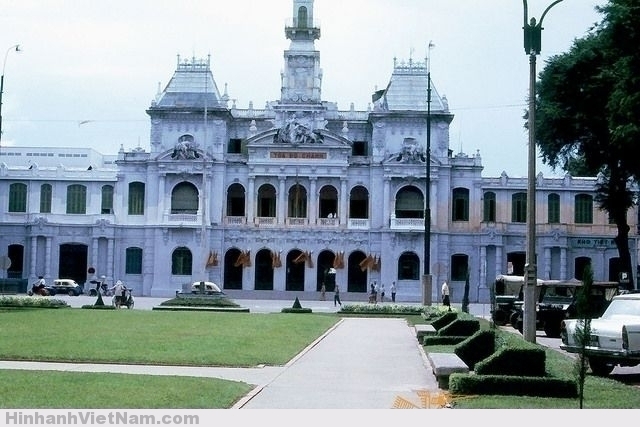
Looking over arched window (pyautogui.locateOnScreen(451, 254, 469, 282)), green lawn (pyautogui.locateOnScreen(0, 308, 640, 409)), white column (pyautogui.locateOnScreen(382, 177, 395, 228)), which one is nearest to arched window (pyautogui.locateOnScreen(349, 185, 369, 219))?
white column (pyautogui.locateOnScreen(382, 177, 395, 228))

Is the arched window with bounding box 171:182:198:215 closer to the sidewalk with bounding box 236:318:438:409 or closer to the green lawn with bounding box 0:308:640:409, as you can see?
the green lawn with bounding box 0:308:640:409

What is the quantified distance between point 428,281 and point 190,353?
99.2 feet

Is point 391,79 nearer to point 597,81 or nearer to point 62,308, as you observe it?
point 597,81

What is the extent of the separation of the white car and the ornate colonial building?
54012mm

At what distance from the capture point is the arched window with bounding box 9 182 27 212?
270 feet

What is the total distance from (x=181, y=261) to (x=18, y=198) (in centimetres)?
1484

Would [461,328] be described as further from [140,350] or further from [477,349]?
[140,350]

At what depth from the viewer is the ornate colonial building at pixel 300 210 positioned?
3105 inches

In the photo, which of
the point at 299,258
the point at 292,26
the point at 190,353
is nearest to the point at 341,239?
the point at 299,258

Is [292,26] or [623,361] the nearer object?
[623,361]

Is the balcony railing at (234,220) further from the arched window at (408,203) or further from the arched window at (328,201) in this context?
the arched window at (408,203)

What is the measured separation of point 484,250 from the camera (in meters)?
79.1
